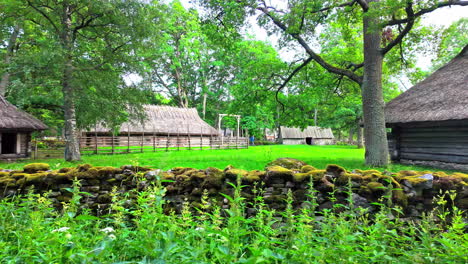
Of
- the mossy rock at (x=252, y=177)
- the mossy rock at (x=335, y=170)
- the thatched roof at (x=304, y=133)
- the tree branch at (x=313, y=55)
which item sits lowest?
the mossy rock at (x=252, y=177)

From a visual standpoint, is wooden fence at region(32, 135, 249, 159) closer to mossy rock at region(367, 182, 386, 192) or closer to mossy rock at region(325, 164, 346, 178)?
mossy rock at region(325, 164, 346, 178)

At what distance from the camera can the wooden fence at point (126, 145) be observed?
1691 centimetres

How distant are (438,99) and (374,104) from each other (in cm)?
372

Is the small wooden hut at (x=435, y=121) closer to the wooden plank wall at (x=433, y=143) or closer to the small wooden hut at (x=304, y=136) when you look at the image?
the wooden plank wall at (x=433, y=143)

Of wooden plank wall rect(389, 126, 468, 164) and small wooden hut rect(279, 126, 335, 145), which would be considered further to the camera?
small wooden hut rect(279, 126, 335, 145)

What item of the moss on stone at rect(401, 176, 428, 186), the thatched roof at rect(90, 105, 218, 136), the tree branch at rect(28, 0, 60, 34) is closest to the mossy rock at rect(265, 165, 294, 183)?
the moss on stone at rect(401, 176, 428, 186)

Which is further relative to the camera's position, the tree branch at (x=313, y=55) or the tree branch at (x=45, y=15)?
the tree branch at (x=313, y=55)

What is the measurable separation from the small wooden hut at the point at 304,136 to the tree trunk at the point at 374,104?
1298 inches

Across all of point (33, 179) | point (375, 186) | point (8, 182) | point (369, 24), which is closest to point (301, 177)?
point (375, 186)

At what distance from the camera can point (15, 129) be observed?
14.6 m

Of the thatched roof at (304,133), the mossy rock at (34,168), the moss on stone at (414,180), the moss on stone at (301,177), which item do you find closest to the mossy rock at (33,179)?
the mossy rock at (34,168)

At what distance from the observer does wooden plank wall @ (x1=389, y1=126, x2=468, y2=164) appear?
11133 millimetres

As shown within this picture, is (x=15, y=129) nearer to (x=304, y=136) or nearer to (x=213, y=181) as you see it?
(x=213, y=181)

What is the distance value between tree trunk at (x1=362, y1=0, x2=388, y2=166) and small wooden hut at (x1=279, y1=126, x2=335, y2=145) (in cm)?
3298
